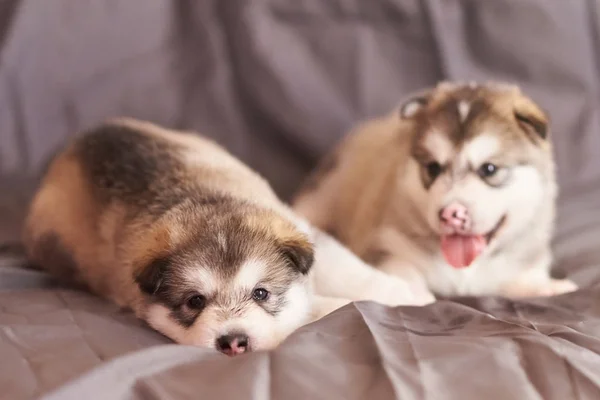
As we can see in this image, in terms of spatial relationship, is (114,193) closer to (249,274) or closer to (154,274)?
(154,274)

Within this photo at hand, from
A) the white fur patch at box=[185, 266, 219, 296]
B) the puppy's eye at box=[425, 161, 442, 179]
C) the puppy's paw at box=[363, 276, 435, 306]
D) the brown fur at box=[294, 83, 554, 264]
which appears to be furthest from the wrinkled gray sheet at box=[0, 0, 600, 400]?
the white fur patch at box=[185, 266, 219, 296]

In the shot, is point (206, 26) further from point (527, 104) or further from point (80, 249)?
point (527, 104)

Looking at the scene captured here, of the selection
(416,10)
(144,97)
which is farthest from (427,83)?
(144,97)

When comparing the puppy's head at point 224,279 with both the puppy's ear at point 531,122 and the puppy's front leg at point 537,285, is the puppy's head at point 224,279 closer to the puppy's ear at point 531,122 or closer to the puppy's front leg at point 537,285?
the puppy's front leg at point 537,285

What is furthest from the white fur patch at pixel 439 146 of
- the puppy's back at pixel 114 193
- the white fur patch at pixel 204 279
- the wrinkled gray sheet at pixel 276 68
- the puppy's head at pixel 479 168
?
the white fur patch at pixel 204 279

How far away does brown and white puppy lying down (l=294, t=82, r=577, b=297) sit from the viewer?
175 centimetres

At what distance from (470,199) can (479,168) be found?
0.09 m

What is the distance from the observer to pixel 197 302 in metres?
1.41

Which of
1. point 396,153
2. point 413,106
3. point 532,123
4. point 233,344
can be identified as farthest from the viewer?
point 396,153

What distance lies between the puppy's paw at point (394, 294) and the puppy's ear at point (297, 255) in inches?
9.9

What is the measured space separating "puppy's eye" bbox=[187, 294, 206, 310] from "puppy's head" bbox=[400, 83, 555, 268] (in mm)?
656

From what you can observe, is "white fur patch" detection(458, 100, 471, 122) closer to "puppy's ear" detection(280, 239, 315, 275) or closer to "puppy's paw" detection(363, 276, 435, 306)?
"puppy's paw" detection(363, 276, 435, 306)

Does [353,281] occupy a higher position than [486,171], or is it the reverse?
[486,171]

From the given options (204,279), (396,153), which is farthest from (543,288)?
(204,279)
